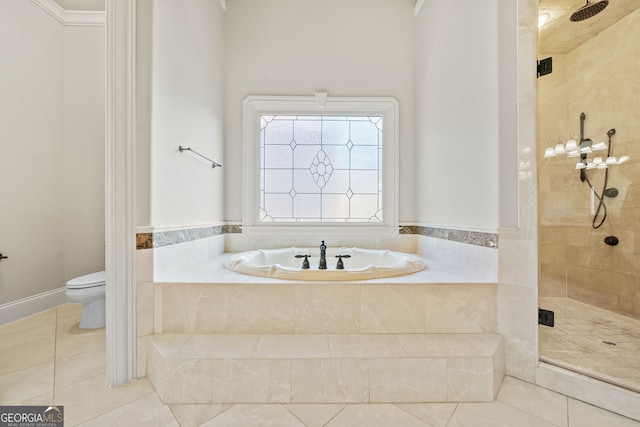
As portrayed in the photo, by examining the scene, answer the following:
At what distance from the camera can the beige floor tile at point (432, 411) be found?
108 centimetres

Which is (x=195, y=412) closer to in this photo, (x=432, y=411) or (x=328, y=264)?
(x=432, y=411)

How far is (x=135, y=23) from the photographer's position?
1317 millimetres

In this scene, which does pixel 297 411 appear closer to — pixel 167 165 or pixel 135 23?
pixel 167 165

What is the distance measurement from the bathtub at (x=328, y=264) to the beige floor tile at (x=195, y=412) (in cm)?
65

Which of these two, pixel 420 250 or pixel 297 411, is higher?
pixel 420 250

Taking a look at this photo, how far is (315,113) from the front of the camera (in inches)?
98.5

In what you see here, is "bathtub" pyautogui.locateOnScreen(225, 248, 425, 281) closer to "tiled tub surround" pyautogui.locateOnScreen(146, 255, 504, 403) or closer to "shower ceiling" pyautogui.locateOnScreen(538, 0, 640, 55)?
"tiled tub surround" pyautogui.locateOnScreen(146, 255, 504, 403)

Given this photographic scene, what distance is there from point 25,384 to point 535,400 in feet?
8.23

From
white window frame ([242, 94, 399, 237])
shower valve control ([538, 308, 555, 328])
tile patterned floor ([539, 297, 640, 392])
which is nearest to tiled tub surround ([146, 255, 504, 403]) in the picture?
shower valve control ([538, 308, 555, 328])

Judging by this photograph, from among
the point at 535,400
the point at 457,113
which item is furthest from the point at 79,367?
the point at 457,113

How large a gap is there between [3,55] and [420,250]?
3.83 meters

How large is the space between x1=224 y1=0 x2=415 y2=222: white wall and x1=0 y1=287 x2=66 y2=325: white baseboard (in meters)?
1.70

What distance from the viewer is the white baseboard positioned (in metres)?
1.96

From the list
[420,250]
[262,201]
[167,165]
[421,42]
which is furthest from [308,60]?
[420,250]
